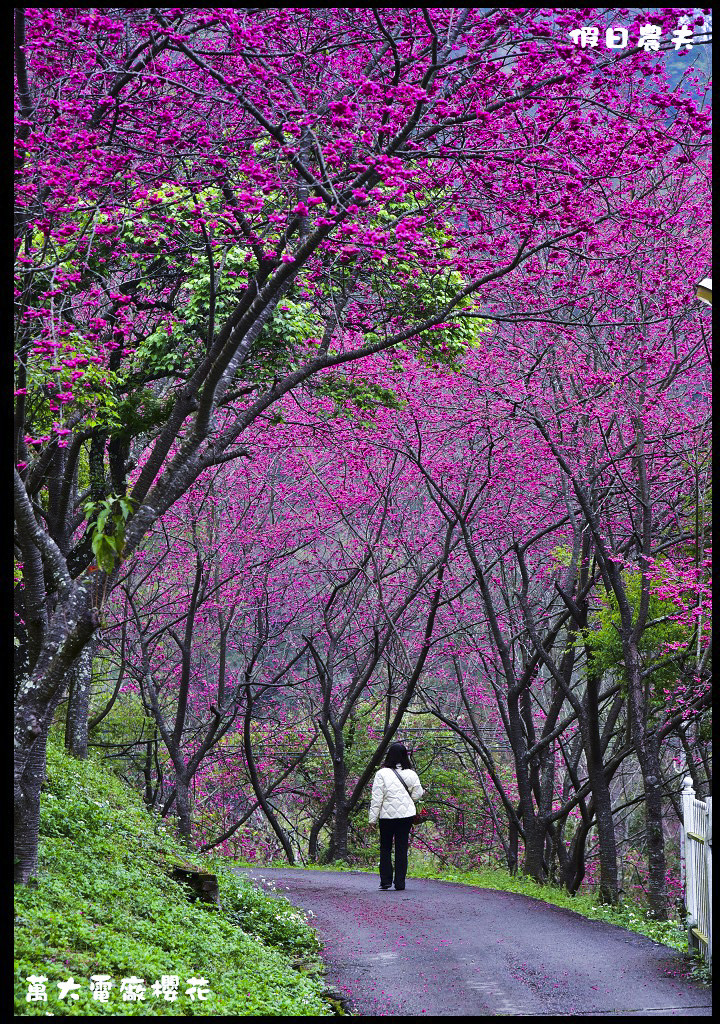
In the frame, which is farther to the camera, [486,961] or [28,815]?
[486,961]

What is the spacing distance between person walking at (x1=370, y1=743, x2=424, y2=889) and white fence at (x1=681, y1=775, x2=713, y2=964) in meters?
3.72

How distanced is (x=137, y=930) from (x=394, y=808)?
5.06 m

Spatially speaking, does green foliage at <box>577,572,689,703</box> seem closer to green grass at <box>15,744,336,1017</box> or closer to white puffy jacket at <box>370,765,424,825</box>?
white puffy jacket at <box>370,765,424,825</box>

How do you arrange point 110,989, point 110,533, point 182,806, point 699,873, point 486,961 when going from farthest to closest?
point 182,806
point 486,961
point 699,873
point 110,533
point 110,989

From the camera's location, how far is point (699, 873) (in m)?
7.55

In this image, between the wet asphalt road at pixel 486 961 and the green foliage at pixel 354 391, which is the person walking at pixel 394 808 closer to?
the wet asphalt road at pixel 486 961

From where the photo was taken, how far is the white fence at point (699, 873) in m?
7.16

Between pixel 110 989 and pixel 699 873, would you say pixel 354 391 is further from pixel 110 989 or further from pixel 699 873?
pixel 110 989

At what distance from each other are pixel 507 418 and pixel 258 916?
672 centimetres

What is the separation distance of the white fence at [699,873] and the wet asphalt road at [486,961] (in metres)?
0.28

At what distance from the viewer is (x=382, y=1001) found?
6.52 m

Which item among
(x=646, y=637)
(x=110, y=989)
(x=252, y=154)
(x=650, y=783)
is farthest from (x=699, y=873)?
(x=252, y=154)
